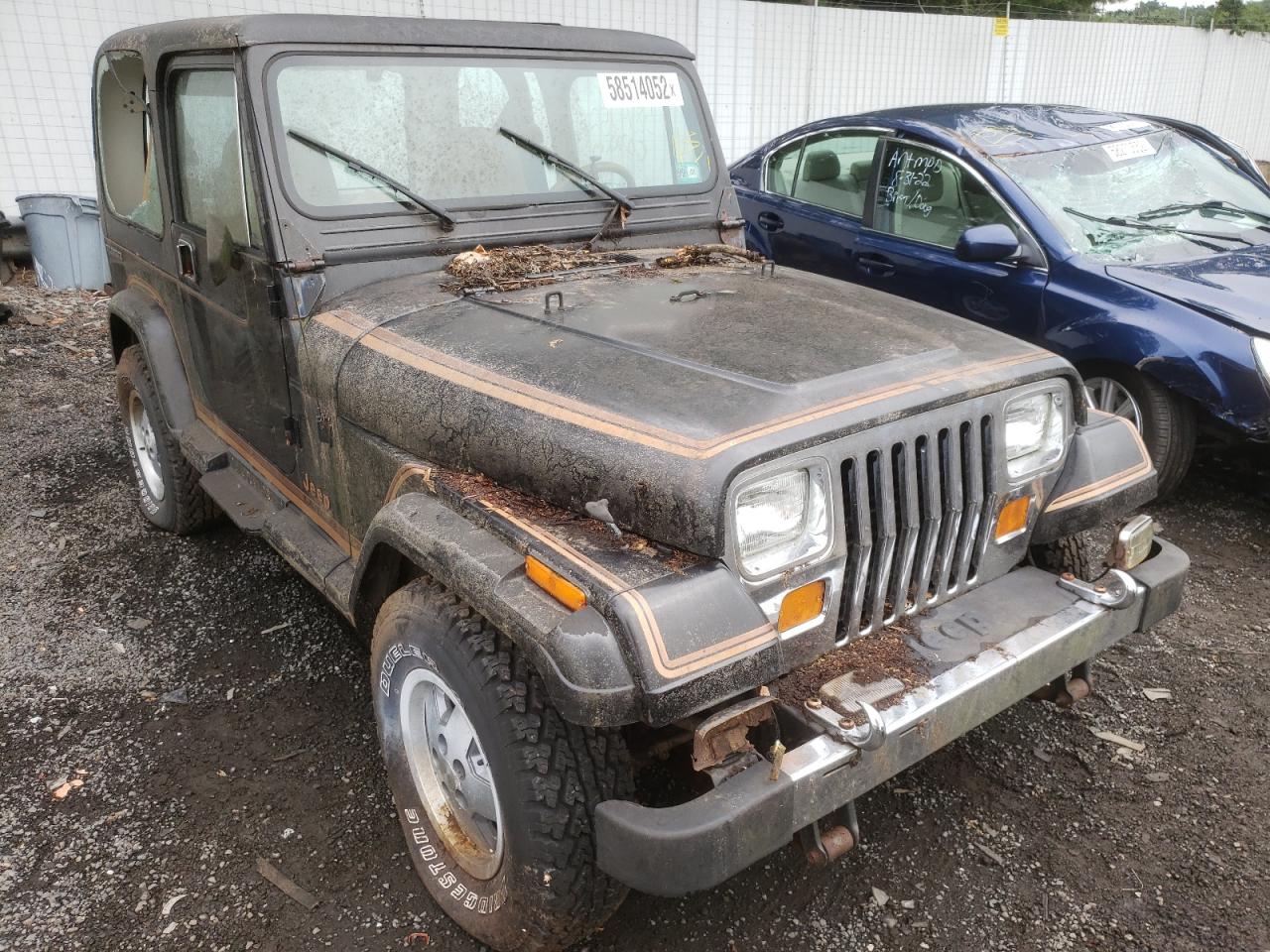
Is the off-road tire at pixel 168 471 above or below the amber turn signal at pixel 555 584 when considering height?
below

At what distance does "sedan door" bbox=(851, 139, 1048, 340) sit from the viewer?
15.3 feet

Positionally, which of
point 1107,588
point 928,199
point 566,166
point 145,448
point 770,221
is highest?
point 566,166

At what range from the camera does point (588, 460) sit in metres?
2.06

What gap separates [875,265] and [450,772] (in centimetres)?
394

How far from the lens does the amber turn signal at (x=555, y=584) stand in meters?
1.83

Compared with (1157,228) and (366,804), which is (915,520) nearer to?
(366,804)

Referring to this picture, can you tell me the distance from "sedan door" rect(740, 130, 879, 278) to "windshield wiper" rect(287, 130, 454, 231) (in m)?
3.06

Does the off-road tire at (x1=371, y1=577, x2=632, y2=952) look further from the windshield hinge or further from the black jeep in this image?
the windshield hinge

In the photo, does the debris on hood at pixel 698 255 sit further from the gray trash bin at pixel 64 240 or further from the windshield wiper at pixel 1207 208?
the gray trash bin at pixel 64 240

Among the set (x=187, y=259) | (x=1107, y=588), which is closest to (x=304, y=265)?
(x=187, y=259)

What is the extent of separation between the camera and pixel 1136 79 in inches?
588

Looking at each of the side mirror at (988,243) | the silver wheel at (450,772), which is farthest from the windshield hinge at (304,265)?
the side mirror at (988,243)

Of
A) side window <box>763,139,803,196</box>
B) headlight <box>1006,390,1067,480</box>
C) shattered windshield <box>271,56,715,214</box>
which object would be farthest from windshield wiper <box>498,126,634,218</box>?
side window <box>763,139,803,196</box>

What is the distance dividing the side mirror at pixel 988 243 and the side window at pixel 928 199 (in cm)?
37
